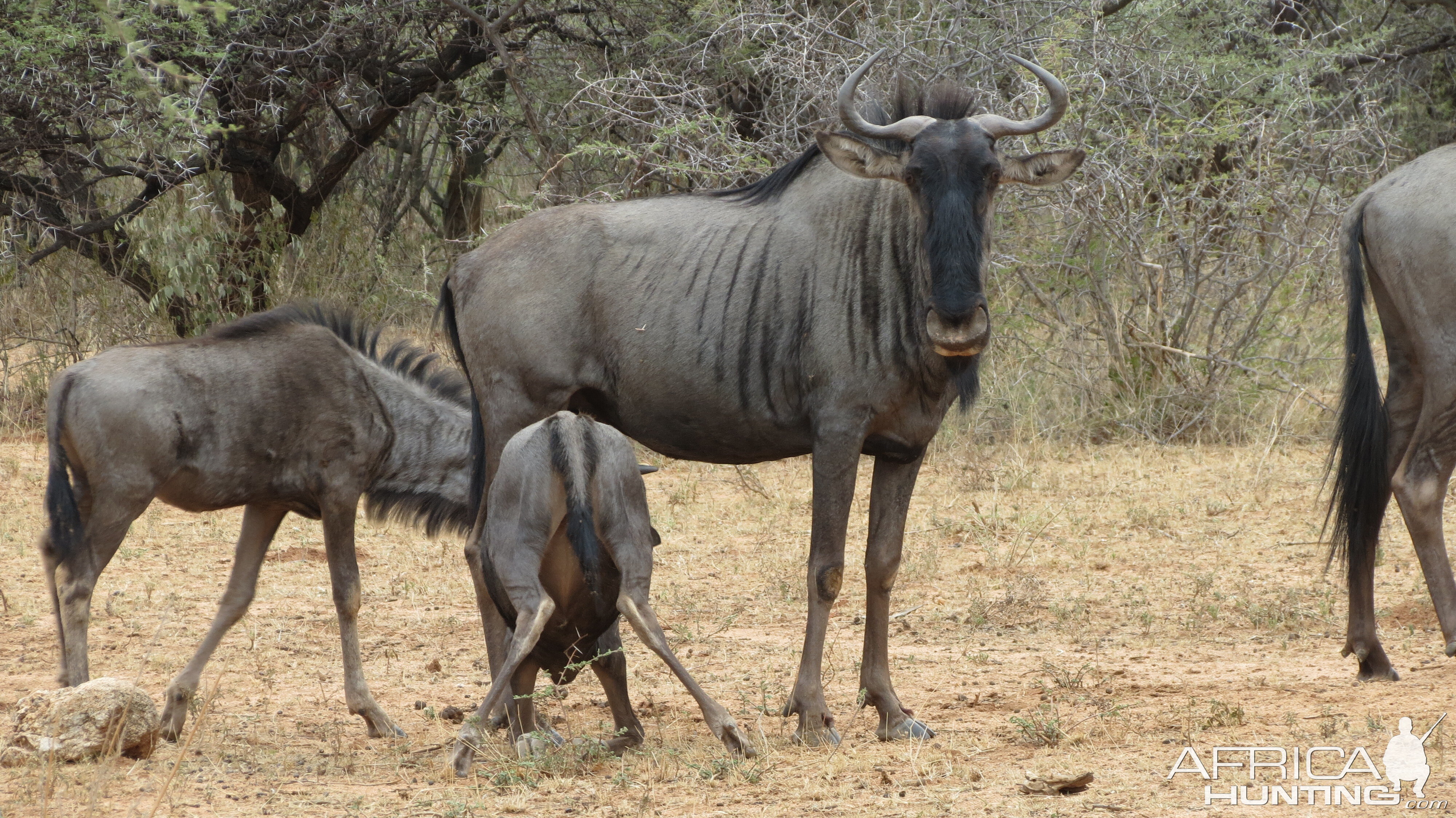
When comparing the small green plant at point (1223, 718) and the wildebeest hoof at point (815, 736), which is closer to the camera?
the small green plant at point (1223, 718)

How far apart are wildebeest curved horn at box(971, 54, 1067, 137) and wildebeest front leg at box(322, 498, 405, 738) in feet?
8.97

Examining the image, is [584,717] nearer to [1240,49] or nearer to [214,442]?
[214,442]

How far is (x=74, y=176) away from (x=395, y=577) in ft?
18.1

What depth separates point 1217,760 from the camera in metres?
3.95

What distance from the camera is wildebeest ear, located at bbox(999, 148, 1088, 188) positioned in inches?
184

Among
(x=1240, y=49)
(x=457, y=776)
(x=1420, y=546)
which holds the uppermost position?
(x=1240, y=49)

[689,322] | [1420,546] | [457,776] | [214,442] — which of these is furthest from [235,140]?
[1420,546]

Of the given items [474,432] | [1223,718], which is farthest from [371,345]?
[1223,718]

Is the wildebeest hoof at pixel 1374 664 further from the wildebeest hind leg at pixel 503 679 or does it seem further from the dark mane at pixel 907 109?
the wildebeest hind leg at pixel 503 679

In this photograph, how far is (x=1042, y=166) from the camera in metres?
4.77

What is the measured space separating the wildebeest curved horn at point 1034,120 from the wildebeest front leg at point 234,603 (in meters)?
3.07

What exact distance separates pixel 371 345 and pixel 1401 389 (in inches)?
164

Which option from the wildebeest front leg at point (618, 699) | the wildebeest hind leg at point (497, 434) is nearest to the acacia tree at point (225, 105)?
the wildebeest hind leg at point (497, 434)

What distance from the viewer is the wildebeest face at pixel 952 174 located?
4.27 metres
